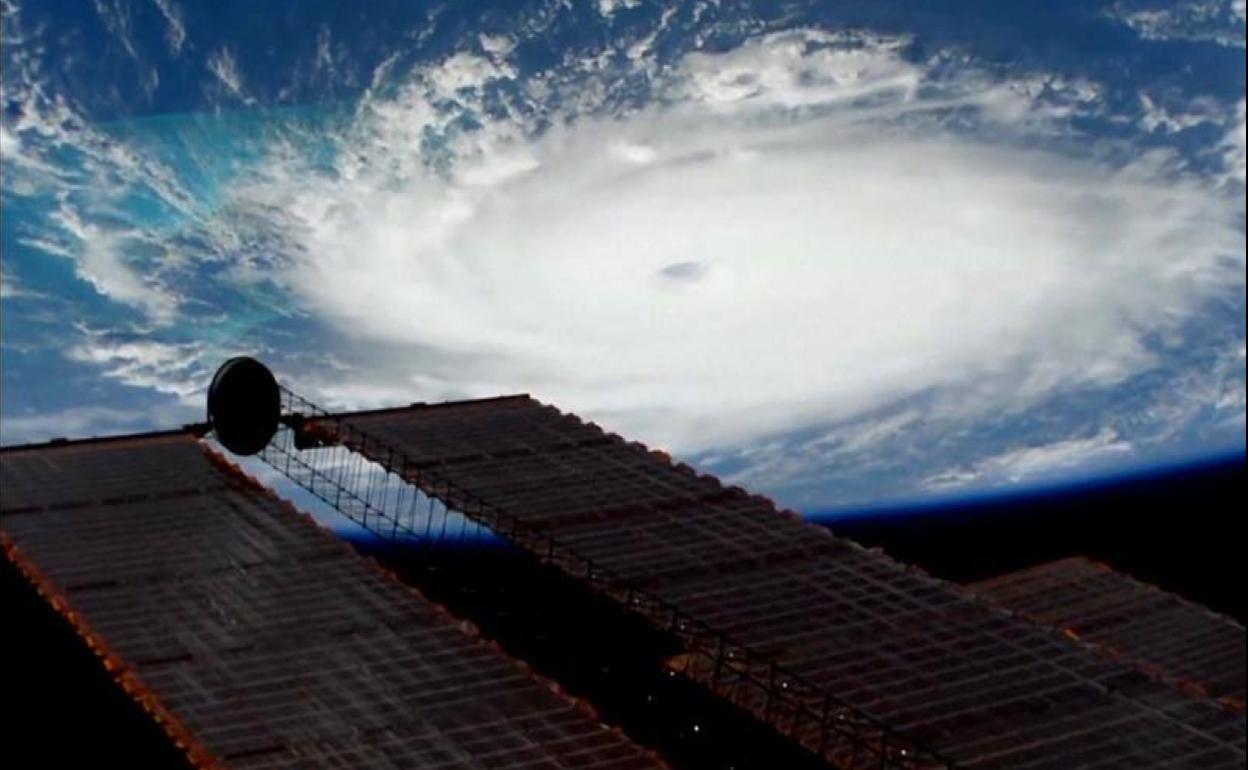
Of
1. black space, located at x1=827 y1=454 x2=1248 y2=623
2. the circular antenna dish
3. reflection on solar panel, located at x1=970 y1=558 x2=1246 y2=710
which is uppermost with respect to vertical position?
black space, located at x1=827 y1=454 x2=1248 y2=623

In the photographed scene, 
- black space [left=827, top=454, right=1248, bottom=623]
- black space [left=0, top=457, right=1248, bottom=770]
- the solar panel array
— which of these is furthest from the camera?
black space [left=827, top=454, right=1248, bottom=623]

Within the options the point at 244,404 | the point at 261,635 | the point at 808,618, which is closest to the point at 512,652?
the point at 244,404

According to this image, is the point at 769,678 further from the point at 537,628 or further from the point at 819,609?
the point at 537,628

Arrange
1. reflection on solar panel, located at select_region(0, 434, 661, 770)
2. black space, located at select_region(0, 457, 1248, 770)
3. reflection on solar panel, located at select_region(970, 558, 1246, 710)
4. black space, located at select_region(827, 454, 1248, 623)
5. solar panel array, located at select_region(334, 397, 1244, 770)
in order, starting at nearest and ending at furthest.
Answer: reflection on solar panel, located at select_region(0, 434, 661, 770), solar panel array, located at select_region(334, 397, 1244, 770), black space, located at select_region(0, 457, 1248, 770), reflection on solar panel, located at select_region(970, 558, 1246, 710), black space, located at select_region(827, 454, 1248, 623)

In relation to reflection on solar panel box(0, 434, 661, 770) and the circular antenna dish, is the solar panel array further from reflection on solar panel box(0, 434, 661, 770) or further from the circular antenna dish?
reflection on solar panel box(0, 434, 661, 770)

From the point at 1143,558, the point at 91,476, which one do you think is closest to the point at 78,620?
the point at 91,476

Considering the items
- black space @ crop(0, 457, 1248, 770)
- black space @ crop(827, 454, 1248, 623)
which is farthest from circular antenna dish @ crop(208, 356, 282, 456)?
black space @ crop(827, 454, 1248, 623)

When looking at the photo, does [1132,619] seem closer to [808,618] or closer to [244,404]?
[808,618]
